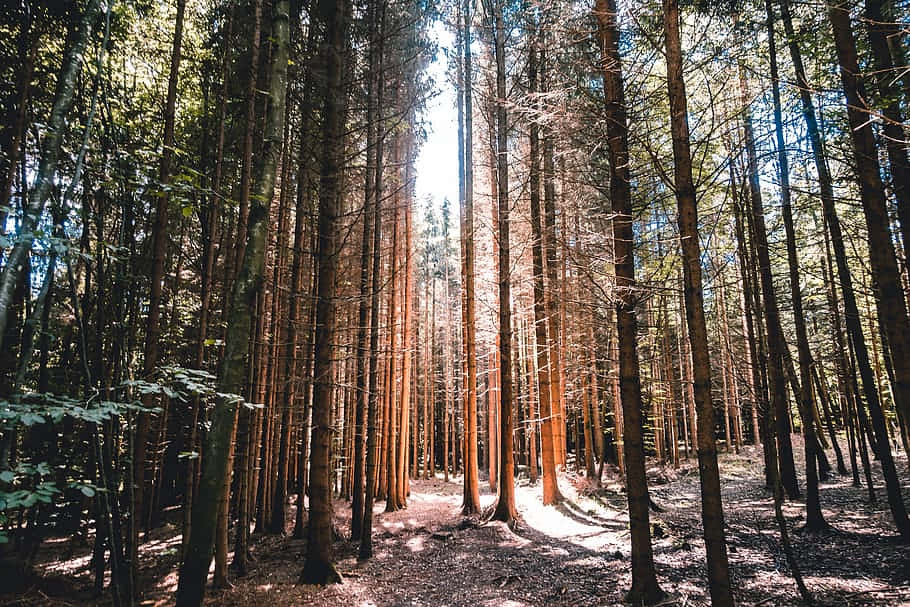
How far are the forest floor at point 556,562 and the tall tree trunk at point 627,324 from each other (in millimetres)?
558

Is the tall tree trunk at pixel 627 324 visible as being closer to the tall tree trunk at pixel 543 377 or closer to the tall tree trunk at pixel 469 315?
the tall tree trunk at pixel 543 377

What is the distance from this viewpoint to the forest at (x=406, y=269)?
4000 millimetres

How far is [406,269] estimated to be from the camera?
13305 millimetres

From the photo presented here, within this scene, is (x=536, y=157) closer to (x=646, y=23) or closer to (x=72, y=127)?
(x=646, y=23)

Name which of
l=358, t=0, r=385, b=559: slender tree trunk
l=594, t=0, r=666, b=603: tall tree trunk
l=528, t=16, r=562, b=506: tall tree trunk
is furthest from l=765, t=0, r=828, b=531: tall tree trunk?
l=358, t=0, r=385, b=559: slender tree trunk

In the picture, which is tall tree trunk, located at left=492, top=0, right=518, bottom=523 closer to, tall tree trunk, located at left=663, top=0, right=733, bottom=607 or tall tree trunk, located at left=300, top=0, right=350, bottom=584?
tall tree trunk, located at left=300, top=0, right=350, bottom=584

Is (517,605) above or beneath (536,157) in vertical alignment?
beneath

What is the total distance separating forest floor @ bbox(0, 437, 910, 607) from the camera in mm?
5625

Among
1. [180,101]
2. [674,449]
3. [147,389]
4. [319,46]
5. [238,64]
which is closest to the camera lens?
[147,389]

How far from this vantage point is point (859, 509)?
8.71 m

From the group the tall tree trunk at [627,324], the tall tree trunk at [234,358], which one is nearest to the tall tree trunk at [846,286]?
the tall tree trunk at [627,324]

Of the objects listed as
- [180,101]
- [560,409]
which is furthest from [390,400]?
[180,101]

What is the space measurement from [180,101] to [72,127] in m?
5.30

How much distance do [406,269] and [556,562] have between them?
8535mm
